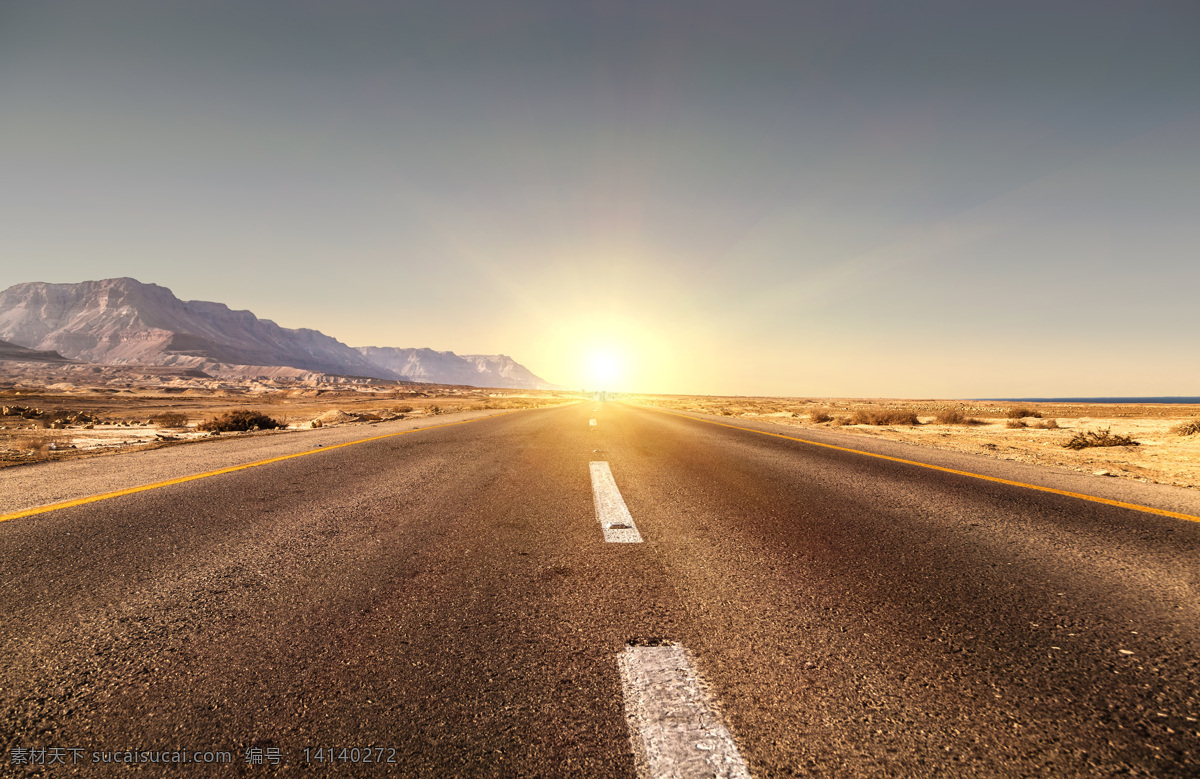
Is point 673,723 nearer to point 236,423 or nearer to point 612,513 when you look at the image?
point 612,513

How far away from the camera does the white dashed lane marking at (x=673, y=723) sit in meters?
1.28

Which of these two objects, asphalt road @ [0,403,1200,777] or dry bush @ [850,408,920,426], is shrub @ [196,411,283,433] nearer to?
asphalt road @ [0,403,1200,777]

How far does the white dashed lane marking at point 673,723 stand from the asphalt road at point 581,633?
0.19 feet

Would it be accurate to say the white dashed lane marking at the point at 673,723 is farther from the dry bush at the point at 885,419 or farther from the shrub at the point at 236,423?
the dry bush at the point at 885,419

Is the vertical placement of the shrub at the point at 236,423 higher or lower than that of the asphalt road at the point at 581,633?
lower

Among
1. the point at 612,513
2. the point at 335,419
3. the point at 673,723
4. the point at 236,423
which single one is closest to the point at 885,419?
the point at 612,513

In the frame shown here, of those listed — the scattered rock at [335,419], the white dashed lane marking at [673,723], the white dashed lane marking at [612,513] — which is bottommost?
the scattered rock at [335,419]

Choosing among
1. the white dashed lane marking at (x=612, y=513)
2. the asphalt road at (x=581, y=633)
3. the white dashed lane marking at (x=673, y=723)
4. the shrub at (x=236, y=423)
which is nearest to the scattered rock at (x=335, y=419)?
the shrub at (x=236, y=423)

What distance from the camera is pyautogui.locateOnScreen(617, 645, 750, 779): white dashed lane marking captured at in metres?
1.28

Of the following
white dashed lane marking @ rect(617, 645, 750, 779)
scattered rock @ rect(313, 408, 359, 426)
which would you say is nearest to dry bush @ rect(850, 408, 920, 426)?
white dashed lane marking @ rect(617, 645, 750, 779)

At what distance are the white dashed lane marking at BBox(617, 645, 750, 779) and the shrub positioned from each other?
16.6m

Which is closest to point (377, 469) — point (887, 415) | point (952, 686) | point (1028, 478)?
point (952, 686)

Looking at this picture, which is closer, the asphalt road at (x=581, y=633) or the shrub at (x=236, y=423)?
the asphalt road at (x=581, y=633)

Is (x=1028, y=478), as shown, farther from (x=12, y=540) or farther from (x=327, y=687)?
(x=12, y=540)
